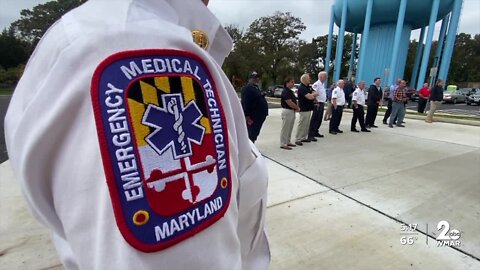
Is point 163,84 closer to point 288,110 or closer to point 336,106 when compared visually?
point 288,110

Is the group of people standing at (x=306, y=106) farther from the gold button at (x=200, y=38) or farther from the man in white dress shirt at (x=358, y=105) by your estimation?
the gold button at (x=200, y=38)

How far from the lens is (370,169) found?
4.79 m

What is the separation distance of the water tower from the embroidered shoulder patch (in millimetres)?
25501

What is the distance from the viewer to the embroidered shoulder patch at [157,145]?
412mm

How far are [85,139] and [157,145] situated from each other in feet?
0.32

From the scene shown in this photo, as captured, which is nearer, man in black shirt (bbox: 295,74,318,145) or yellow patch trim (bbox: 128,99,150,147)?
yellow patch trim (bbox: 128,99,150,147)

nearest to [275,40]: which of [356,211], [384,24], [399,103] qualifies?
[384,24]

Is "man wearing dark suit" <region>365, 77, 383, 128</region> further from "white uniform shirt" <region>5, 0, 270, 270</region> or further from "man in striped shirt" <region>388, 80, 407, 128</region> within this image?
"white uniform shirt" <region>5, 0, 270, 270</region>

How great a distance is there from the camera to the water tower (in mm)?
23641

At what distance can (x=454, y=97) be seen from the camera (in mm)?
25156

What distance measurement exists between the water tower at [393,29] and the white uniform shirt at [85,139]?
25502 millimetres

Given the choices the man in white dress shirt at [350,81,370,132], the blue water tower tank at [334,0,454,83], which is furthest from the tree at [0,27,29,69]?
the man in white dress shirt at [350,81,370,132]

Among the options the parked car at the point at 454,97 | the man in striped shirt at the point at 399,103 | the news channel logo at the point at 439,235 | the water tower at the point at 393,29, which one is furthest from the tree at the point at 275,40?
the news channel logo at the point at 439,235

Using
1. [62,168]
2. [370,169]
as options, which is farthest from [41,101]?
[370,169]
